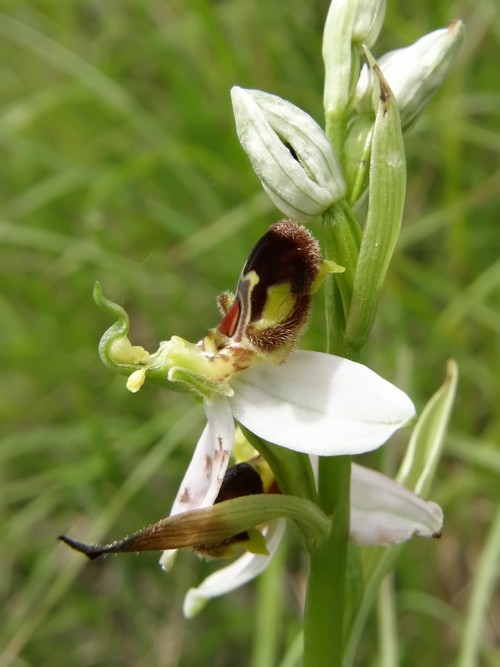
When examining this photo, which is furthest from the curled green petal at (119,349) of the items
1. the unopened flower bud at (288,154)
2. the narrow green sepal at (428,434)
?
the narrow green sepal at (428,434)

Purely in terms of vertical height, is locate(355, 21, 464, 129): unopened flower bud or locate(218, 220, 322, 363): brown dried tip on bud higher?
locate(355, 21, 464, 129): unopened flower bud

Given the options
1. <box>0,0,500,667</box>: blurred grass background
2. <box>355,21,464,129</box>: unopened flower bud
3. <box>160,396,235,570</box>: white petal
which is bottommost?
<box>0,0,500,667</box>: blurred grass background

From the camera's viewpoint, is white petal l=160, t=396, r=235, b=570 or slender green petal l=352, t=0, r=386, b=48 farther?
slender green petal l=352, t=0, r=386, b=48

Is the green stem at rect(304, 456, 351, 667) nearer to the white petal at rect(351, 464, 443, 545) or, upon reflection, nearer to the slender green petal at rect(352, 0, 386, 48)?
the white petal at rect(351, 464, 443, 545)

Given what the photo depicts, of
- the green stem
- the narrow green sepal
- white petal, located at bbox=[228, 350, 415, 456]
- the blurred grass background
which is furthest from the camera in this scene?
the blurred grass background

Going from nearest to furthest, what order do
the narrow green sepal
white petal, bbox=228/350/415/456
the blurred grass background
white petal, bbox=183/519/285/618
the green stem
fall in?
white petal, bbox=228/350/415/456 → the green stem → white petal, bbox=183/519/285/618 → the narrow green sepal → the blurred grass background

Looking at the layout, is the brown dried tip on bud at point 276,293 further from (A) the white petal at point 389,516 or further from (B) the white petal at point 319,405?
(A) the white petal at point 389,516

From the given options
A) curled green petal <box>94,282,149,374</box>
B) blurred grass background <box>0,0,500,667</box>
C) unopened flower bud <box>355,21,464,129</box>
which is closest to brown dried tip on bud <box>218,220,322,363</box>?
curled green petal <box>94,282,149,374</box>
